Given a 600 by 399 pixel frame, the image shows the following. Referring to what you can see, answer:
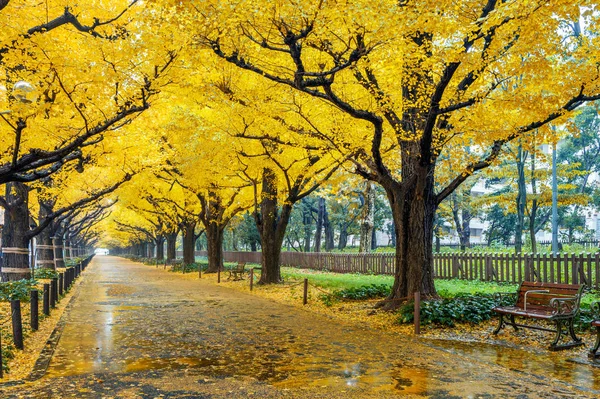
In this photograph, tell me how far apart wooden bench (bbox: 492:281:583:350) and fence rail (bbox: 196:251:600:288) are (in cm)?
681

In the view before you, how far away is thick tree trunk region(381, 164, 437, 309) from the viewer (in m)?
12.5

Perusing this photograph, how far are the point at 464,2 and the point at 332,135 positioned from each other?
5516 mm

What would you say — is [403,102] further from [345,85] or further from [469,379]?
[469,379]

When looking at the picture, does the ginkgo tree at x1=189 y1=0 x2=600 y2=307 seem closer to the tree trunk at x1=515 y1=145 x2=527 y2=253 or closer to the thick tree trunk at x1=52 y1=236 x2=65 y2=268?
the tree trunk at x1=515 y1=145 x2=527 y2=253

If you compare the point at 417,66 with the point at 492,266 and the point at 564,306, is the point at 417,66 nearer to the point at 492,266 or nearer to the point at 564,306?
the point at 564,306

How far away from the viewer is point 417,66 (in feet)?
36.7

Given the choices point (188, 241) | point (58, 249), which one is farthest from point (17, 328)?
point (188, 241)

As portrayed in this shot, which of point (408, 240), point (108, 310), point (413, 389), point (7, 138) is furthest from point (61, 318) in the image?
point (413, 389)

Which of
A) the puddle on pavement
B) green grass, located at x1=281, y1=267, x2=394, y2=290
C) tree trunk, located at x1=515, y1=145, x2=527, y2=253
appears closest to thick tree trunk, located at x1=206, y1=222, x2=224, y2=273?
green grass, located at x1=281, y1=267, x2=394, y2=290

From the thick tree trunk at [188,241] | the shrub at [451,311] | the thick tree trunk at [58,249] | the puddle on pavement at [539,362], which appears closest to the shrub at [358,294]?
the shrub at [451,311]

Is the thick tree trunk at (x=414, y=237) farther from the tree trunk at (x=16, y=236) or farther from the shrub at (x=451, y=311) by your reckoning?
the tree trunk at (x=16, y=236)

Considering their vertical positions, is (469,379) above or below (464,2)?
below

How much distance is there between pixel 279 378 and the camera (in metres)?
6.67

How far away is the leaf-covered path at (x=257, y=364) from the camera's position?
19.9 ft
